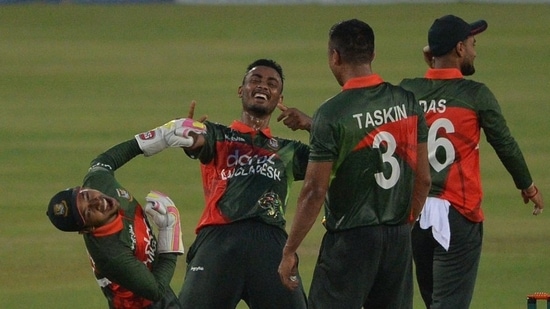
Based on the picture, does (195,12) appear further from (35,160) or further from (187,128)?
(187,128)

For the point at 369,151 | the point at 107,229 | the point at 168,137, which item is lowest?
the point at 107,229

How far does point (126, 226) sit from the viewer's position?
6258mm

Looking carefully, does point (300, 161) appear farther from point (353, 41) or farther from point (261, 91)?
point (353, 41)

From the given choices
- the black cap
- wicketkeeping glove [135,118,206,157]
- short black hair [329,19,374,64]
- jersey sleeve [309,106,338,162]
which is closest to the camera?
the black cap

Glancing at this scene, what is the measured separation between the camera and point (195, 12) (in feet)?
104

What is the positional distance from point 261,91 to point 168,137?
0.59 metres

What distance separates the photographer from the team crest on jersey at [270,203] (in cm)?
697

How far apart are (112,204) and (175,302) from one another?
2.22ft

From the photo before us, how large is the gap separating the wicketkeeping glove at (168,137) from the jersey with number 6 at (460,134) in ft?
4.15

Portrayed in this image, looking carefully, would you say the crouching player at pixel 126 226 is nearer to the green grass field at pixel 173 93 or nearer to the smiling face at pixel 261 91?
the smiling face at pixel 261 91

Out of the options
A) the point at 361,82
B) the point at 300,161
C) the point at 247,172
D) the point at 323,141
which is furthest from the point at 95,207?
the point at 300,161

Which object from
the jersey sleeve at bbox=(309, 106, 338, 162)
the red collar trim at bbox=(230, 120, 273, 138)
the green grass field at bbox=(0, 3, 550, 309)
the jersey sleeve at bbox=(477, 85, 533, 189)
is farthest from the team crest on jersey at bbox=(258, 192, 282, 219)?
the green grass field at bbox=(0, 3, 550, 309)

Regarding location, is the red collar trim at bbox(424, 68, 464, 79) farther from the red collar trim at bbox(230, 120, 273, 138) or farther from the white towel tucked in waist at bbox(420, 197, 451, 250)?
the red collar trim at bbox(230, 120, 273, 138)

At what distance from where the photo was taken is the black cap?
6000 mm
